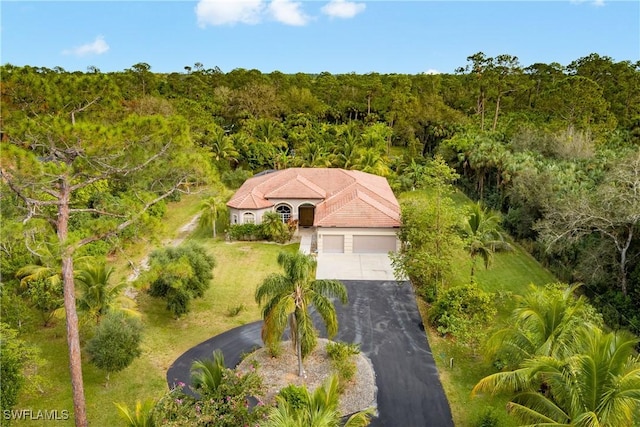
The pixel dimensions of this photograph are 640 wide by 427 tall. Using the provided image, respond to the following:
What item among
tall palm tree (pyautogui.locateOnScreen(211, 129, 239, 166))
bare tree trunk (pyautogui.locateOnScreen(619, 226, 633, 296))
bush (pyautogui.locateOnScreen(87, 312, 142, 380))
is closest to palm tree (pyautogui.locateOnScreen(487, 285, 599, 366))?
bare tree trunk (pyautogui.locateOnScreen(619, 226, 633, 296))

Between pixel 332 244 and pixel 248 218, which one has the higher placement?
pixel 248 218

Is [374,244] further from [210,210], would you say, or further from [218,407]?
[218,407]

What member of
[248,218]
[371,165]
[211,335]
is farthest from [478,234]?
[371,165]

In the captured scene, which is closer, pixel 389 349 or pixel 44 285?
pixel 389 349

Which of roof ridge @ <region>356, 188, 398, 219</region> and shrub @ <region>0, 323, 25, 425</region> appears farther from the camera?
roof ridge @ <region>356, 188, 398, 219</region>

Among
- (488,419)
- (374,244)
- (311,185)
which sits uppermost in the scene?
(311,185)

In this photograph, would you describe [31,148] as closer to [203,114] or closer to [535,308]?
[535,308]

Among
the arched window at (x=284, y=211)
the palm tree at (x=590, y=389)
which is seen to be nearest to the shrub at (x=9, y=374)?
Answer: the palm tree at (x=590, y=389)

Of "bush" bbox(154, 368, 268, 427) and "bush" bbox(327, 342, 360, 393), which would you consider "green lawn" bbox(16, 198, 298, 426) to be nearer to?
"bush" bbox(154, 368, 268, 427)

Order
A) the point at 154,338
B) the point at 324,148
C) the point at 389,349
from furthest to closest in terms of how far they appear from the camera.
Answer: the point at 324,148, the point at 154,338, the point at 389,349

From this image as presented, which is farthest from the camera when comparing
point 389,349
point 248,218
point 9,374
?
point 248,218
